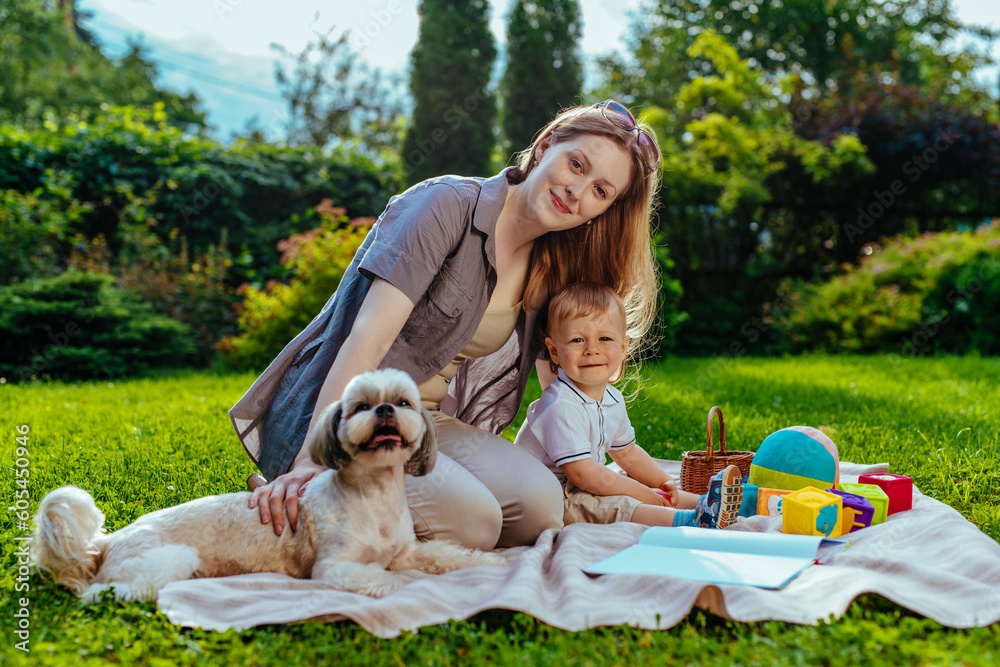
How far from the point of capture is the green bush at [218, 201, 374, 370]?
7.06 m

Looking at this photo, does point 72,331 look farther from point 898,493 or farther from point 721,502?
point 898,493

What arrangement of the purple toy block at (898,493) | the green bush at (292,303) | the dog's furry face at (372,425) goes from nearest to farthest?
the dog's furry face at (372,425) < the purple toy block at (898,493) < the green bush at (292,303)

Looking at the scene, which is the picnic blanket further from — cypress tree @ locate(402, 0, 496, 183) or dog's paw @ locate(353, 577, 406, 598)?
cypress tree @ locate(402, 0, 496, 183)

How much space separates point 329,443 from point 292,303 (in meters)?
5.36

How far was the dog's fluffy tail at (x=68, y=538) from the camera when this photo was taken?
1.99 meters

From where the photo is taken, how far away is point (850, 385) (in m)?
5.57

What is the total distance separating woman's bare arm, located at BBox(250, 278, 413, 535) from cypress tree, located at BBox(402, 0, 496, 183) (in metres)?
7.40

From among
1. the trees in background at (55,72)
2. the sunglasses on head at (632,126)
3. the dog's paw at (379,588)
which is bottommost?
the dog's paw at (379,588)

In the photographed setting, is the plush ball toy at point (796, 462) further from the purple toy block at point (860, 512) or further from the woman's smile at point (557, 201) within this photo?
the woman's smile at point (557, 201)

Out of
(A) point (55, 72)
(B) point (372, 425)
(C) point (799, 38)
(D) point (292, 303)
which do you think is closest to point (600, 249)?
(B) point (372, 425)

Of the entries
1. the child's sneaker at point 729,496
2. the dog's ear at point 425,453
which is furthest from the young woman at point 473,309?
the child's sneaker at point 729,496

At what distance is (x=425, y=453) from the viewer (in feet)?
6.93

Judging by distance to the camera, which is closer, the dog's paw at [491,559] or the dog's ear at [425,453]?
the dog's ear at [425,453]

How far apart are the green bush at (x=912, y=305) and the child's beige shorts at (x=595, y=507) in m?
6.33
